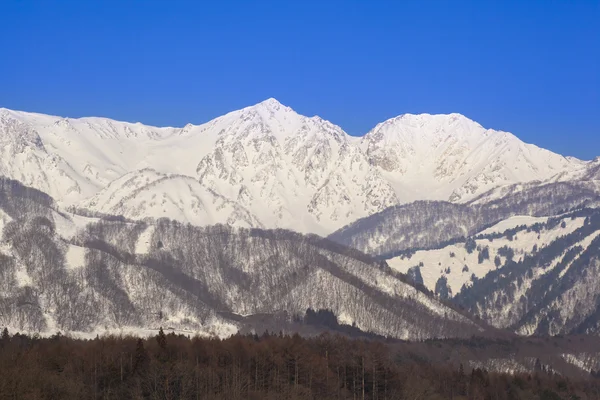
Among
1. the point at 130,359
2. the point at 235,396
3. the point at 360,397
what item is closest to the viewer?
the point at 235,396

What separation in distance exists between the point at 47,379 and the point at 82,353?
37.7 meters

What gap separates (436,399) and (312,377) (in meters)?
20.0

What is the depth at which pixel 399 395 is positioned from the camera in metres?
196

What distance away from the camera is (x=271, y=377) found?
194m

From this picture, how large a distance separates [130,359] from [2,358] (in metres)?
20.1

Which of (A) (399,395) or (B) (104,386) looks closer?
(B) (104,386)

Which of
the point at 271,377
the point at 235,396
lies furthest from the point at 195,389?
the point at 271,377

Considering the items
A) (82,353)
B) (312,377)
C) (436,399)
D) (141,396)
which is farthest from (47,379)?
(436,399)

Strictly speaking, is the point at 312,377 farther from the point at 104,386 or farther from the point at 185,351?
the point at 104,386

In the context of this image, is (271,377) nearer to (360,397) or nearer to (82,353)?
(360,397)

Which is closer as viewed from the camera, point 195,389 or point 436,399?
point 195,389

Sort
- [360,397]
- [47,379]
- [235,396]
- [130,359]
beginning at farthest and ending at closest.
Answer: [360,397] < [130,359] < [235,396] < [47,379]

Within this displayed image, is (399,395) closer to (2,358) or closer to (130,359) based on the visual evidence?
(130,359)

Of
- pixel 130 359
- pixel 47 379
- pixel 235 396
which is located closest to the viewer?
pixel 47 379
